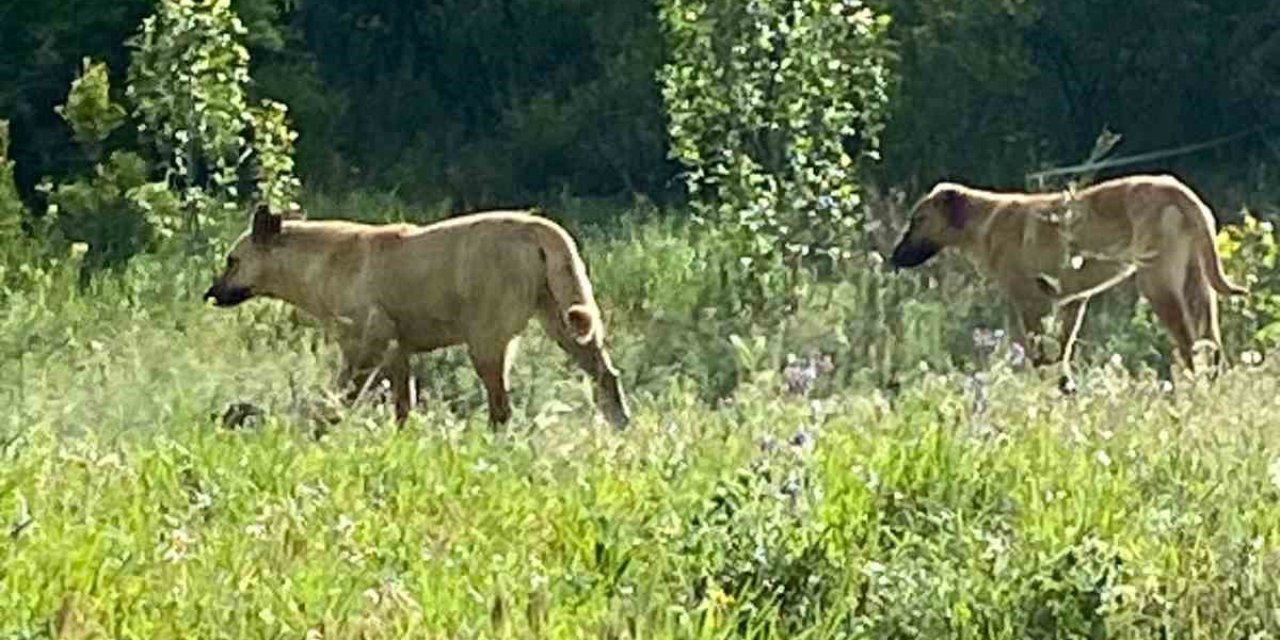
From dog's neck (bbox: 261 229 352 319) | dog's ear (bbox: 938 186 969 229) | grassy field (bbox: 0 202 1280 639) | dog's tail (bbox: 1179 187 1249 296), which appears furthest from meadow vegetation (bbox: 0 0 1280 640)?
dog's ear (bbox: 938 186 969 229)

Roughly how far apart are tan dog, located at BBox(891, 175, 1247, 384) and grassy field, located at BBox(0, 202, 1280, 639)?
494 cm

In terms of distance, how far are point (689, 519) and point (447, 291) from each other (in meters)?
5.61

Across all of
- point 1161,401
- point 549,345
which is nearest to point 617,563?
point 1161,401

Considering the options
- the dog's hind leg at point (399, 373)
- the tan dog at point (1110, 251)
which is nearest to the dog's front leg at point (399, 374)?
the dog's hind leg at point (399, 373)

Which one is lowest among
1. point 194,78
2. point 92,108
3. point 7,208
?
point 7,208

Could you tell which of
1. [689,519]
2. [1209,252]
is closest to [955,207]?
[1209,252]

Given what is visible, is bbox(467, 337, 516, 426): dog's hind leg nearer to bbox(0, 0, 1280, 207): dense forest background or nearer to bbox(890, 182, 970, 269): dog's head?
bbox(890, 182, 970, 269): dog's head

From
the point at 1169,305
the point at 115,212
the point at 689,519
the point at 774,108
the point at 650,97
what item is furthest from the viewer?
the point at 650,97

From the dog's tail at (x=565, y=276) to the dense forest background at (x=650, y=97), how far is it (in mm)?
14994

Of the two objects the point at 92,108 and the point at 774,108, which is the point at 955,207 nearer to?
the point at 774,108

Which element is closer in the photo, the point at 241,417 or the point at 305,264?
the point at 241,417

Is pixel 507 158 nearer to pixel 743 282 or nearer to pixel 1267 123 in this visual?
pixel 1267 123

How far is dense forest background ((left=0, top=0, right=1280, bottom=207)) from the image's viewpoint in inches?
1033

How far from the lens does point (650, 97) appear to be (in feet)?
100.0
